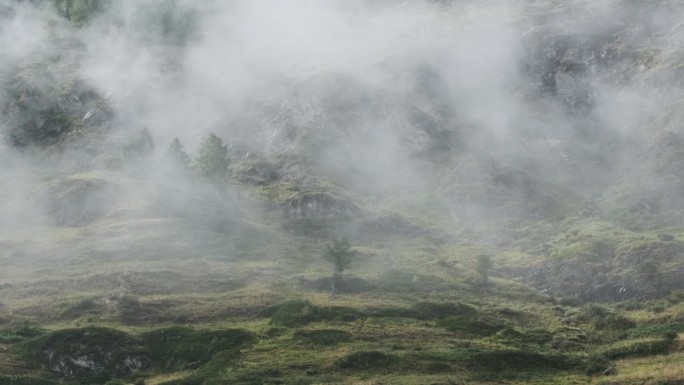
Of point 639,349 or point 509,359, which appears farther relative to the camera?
point 639,349

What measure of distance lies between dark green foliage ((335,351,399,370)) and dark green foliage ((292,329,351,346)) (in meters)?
7.99

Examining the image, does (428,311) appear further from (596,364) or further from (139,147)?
(139,147)

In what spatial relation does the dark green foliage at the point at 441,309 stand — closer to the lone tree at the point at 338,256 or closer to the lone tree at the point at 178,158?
the lone tree at the point at 338,256

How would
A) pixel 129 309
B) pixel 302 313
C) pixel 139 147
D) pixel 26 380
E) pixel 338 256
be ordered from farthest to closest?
pixel 139 147 < pixel 338 256 < pixel 129 309 < pixel 302 313 < pixel 26 380

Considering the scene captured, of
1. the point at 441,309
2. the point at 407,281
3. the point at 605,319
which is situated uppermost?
the point at 407,281

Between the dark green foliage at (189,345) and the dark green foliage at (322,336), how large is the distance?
6.77m

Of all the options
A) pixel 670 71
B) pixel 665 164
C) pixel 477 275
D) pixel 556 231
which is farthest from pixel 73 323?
pixel 670 71

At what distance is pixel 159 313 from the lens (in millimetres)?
96188

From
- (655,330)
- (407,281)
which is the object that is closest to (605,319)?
(655,330)

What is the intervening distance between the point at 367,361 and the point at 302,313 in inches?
824

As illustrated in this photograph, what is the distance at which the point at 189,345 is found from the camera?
274 feet

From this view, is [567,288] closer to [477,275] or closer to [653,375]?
[477,275]

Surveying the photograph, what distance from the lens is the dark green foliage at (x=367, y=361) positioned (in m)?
76.3

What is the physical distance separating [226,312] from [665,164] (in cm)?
11673
